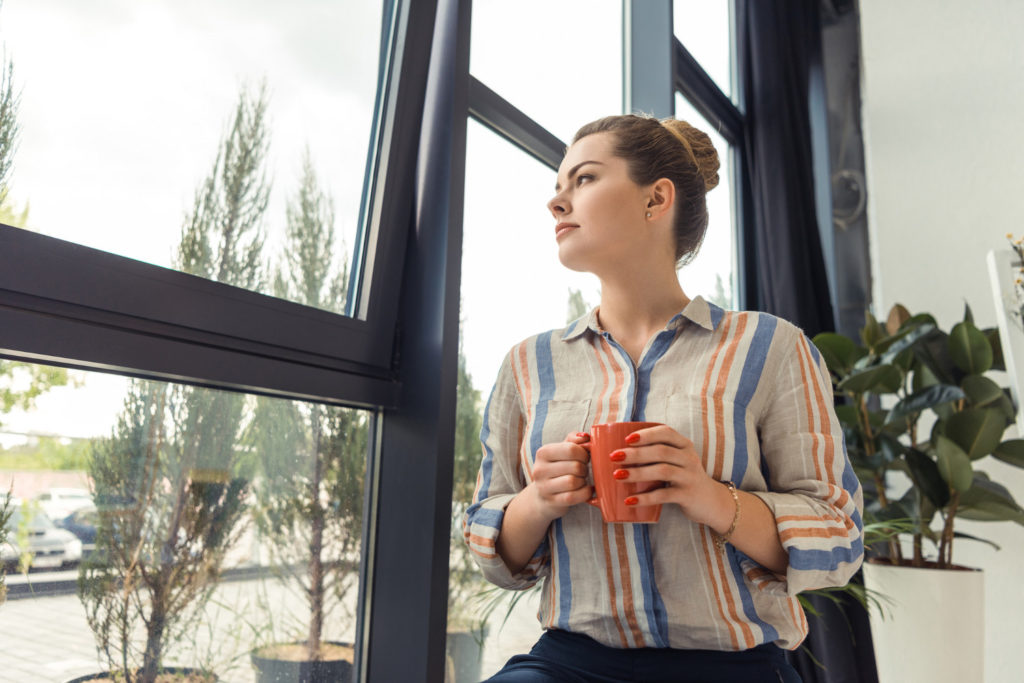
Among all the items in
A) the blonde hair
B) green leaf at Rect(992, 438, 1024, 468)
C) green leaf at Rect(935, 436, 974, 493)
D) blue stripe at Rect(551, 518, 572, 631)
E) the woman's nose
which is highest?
the blonde hair

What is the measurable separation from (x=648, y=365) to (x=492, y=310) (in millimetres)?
673

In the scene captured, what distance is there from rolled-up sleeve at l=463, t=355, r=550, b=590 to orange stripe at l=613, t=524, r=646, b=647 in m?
0.14

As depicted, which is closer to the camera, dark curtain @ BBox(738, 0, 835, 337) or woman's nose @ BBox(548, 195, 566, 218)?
woman's nose @ BBox(548, 195, 566, 218)

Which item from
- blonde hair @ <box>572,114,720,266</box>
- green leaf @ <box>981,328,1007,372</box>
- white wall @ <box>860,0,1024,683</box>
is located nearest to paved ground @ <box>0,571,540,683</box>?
blonde hair @ <box>572,114,720,266</box>

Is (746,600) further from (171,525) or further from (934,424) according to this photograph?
(934,424)

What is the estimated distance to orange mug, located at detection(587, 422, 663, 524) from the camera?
0.80 metres

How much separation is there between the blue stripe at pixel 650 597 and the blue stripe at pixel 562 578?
11 centimetres

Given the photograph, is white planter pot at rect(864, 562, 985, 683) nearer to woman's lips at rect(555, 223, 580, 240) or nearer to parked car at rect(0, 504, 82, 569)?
woman's lips at rect(555, 223, 580, 240)

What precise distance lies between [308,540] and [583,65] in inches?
65.3

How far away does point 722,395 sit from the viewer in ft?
3.25

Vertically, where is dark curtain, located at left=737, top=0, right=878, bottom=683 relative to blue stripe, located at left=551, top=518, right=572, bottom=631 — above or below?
above

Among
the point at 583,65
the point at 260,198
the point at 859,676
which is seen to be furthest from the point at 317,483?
the point at 859,676

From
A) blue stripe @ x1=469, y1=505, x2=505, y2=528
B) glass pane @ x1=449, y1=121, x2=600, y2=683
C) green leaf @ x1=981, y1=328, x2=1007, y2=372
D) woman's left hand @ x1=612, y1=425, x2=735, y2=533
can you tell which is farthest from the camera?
green leaf @ x1=981, y1=328, x2=1007, y2=372

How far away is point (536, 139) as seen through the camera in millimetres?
1857
